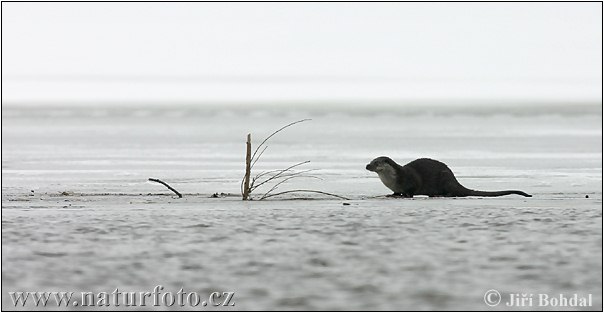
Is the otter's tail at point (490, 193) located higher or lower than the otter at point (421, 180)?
lower

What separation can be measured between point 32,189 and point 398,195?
13.4ft

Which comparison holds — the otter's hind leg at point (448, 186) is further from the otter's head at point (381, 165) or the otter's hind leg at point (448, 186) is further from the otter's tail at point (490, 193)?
the otter's head at point (381, 165)

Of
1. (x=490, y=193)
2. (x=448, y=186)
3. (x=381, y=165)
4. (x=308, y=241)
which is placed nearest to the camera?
(x=308, y=241)

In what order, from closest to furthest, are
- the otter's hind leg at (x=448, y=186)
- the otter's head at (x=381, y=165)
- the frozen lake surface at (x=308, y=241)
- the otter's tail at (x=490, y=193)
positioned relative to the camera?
1. the frozen lake surface at (x=308, y=241)
2. the otter's tail at (x=490, y=193)
3. the otter's hind leg at (x=448, y=186)
4. the otter's head at (x=381, y=165)

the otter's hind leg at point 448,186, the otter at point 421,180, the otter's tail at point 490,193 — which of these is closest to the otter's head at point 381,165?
the otter at point 421,180

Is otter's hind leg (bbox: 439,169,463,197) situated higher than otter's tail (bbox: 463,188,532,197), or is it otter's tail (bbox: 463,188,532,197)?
Result: otter's hind leg (bbox: 439,169,463,197)

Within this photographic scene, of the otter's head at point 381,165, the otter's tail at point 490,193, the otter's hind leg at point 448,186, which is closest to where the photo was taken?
the otter's tail at point 490,193

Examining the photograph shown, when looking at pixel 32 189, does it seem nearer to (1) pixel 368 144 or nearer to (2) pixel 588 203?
(2) pixel 588 203

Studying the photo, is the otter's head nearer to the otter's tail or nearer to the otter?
the otter

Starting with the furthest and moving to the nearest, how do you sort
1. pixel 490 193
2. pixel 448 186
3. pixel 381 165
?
pixel 381 165 → pixel 448 186 → pixel 490 193

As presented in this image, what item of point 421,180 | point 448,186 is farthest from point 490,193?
point 421,180

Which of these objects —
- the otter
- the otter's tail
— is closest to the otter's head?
the otter

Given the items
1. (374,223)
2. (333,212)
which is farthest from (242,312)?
(333,212)

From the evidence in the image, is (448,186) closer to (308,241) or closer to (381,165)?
(381,165)
